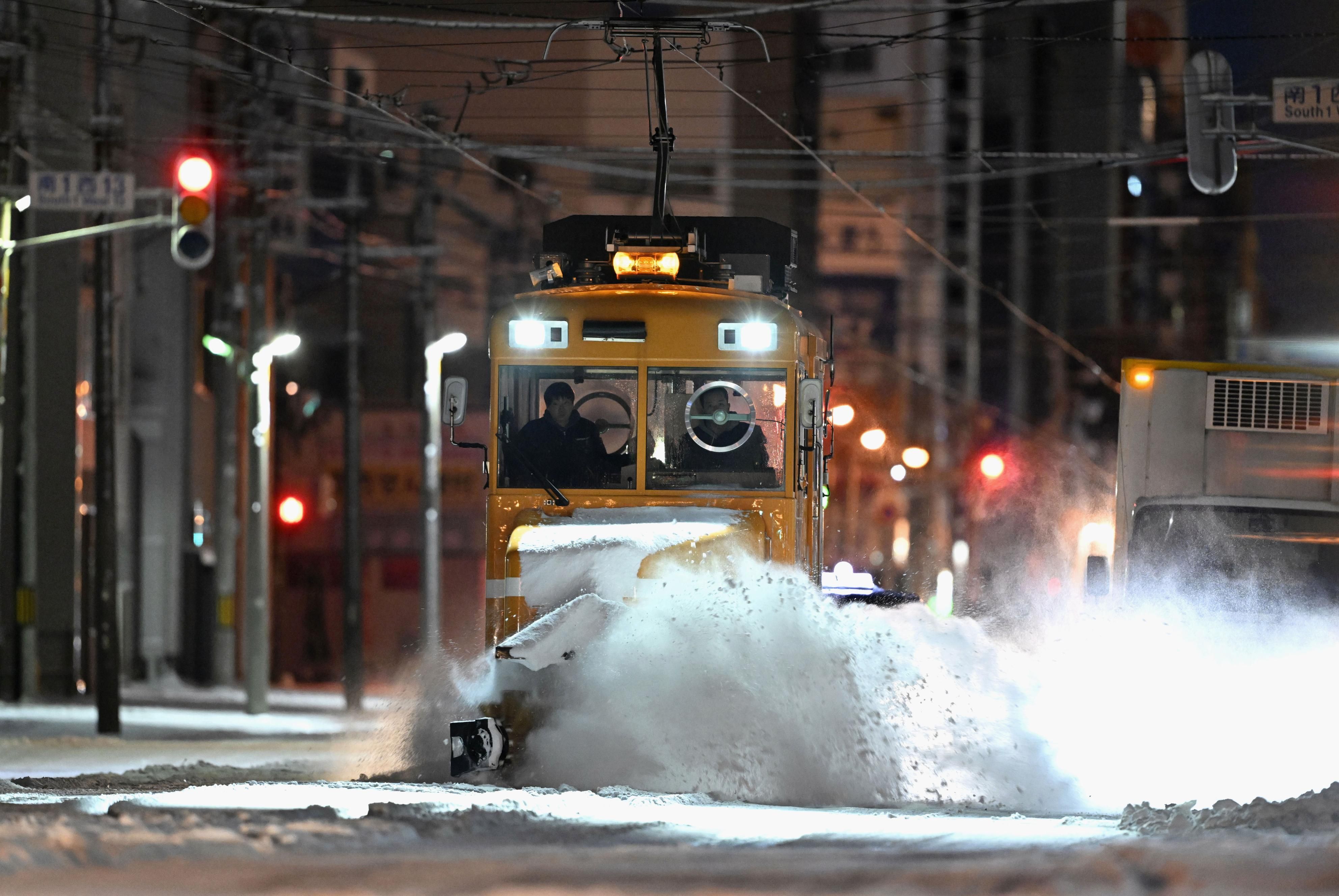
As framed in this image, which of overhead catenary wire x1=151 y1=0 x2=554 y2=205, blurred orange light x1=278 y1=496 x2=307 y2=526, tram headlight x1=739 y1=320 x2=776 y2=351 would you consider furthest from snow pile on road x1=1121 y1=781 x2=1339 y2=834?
blurred orange light x1=278 y1=496 x2=307 y2=526

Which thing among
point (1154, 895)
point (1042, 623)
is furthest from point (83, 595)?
point (1154, 895)

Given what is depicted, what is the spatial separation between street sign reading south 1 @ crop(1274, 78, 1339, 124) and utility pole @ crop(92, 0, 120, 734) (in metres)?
12.4

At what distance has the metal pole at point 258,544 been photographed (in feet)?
86.2

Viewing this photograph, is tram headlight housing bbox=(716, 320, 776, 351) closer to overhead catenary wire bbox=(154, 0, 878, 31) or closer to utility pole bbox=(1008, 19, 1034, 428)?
overhead catenary wire bbox=(154, 0, 878, 31)

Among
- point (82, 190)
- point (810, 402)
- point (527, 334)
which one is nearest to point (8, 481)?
point (82, 190)

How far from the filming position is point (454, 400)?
11.4m

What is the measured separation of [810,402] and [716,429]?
0.63m

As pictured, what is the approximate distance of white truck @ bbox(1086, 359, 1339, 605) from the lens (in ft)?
51.2

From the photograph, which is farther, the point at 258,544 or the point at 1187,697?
the point at 258,544

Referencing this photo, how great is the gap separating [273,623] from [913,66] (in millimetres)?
26484

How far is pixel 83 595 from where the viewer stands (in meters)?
28.0

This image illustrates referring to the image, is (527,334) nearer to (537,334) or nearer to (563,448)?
(537,334)

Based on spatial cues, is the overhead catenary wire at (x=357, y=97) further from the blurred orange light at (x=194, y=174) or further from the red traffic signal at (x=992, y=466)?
the red traffic signal at (x=992, y=466)

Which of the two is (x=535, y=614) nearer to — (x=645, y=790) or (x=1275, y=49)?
(x=645, y=790)
